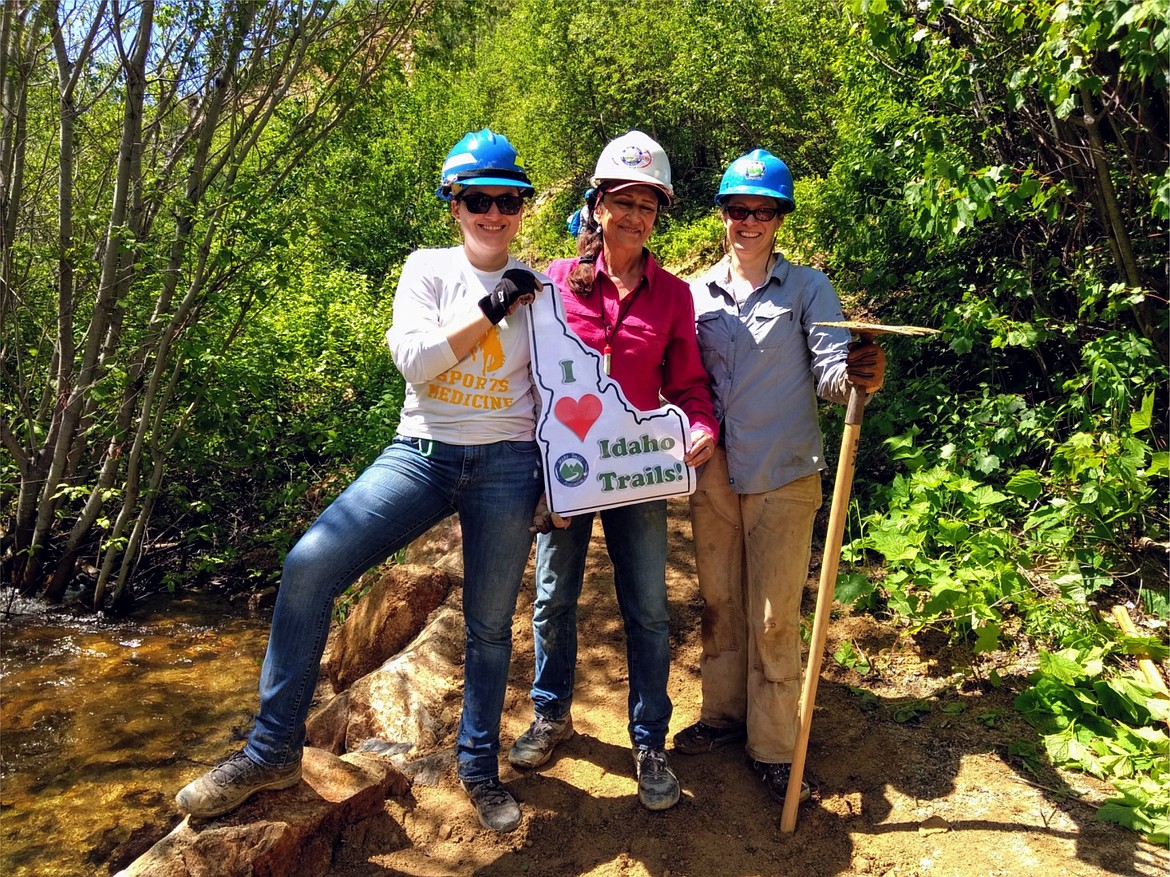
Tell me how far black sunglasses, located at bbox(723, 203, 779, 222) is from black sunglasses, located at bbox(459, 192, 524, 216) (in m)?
0.73

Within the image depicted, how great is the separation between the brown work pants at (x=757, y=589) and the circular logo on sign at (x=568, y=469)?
588 millimetres

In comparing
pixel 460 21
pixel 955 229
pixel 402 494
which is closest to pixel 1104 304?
pixel 955 229

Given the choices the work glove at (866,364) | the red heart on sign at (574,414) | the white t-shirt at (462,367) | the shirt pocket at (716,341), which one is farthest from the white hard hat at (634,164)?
the work glove at (866,364)

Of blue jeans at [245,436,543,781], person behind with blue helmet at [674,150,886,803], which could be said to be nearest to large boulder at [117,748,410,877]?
blue jeans at [245,436,543,781]

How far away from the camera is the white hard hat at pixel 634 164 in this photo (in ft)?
8.66

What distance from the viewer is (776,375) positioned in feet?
9.37

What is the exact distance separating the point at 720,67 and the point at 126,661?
1210cm

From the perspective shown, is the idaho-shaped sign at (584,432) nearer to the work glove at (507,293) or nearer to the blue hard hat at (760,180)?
the work glove at (507,293)

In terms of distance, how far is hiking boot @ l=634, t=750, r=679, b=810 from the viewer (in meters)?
2.91

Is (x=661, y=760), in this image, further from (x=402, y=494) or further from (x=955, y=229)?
(x=955, y=229)

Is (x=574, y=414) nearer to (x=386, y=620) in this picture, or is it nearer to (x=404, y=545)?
(x=404, y=545)

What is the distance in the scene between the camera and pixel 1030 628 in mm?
3725

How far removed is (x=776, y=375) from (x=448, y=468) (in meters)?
1.13

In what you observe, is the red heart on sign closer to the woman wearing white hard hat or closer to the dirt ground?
the woman wearing white hard hat
